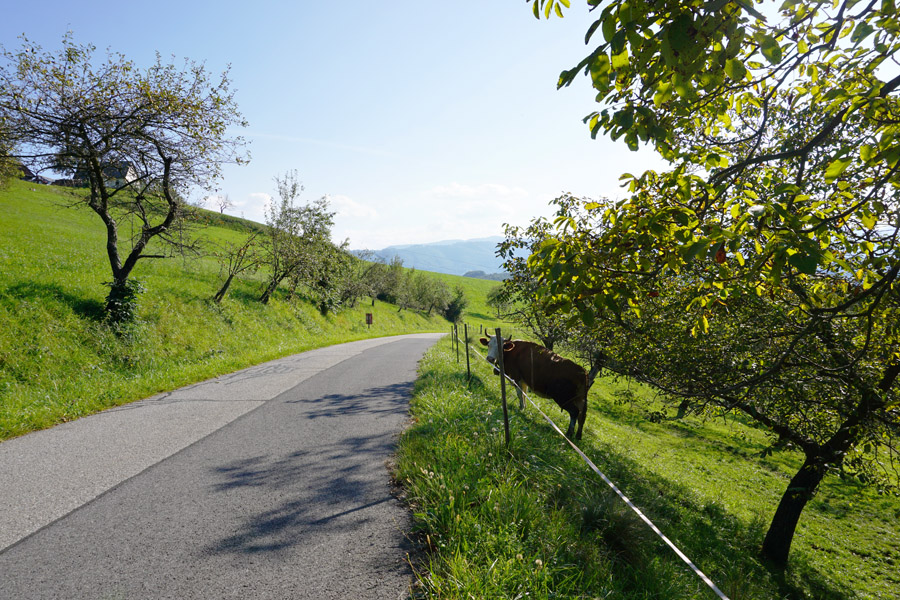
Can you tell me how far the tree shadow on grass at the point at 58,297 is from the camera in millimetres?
10938

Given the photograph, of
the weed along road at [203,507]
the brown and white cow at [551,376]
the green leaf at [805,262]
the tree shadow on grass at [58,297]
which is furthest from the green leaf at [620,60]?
the tree shadow on grass at [58,297]

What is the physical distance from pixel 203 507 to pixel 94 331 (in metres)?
9.81

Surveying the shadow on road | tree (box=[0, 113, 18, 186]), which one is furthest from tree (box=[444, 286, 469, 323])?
the shadow on road

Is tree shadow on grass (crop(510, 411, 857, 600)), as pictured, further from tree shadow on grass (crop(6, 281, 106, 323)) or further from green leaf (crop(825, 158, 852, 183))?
tree shadow on grass (crop(6, 281, 106, 323))

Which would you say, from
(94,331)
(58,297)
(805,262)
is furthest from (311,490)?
(58,297)

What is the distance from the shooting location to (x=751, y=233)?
2.65 metres

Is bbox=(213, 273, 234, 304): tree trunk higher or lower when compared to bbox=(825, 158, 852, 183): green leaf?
lower

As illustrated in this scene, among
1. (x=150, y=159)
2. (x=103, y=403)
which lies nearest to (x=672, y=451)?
(x=103, y=403)

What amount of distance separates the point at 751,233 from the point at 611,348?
6419 millimetres

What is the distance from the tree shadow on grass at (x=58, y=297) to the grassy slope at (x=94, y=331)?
0.9 inches

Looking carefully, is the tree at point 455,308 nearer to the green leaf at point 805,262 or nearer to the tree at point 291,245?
the tree at point 291,245

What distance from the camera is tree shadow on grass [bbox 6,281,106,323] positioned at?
35.9ft

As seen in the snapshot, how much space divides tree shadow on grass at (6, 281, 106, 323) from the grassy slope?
2 cm

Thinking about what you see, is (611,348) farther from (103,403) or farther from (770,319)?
(103,403)
